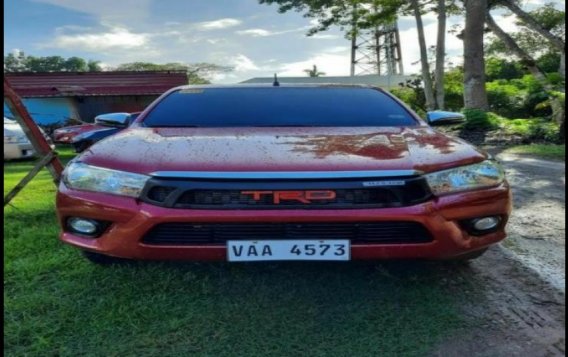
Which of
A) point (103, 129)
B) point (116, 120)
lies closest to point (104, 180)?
point (116, 120)

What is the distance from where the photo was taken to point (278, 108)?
3.68 m

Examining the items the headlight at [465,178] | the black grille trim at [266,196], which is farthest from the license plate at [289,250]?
the headlight at [465,178]

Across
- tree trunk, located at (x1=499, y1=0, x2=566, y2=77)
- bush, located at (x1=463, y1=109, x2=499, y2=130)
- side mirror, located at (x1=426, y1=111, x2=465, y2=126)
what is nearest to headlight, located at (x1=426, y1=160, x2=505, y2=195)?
side mirror, located at (x1=426, y1=111, x2=465, y2=126)

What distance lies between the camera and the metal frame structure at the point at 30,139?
3961mm

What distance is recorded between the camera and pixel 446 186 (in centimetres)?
244

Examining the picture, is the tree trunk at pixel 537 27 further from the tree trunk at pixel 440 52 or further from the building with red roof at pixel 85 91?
the building with red roof at pixel 85 91

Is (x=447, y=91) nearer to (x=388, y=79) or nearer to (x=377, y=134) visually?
(x=388, y=79)

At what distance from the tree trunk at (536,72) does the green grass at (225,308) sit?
839 cm

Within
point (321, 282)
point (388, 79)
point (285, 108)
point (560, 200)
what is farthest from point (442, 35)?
point (388, 79)

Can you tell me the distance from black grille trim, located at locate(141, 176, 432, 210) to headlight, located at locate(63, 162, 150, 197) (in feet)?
0.21

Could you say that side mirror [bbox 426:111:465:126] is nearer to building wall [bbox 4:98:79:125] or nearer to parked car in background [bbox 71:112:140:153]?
parked car in background [bbox 71:112:140:153]

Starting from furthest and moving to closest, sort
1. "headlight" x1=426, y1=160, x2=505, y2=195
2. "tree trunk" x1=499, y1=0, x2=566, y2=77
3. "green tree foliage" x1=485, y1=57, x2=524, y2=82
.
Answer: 1. "green tree foliage" x1=485, y1=57, x2=524, y2=82
2. "tree trunk" x1=499, y1=0, x2=566, y2=77
3. "headlight" x1=426, y1=160, x2=505, y2=195

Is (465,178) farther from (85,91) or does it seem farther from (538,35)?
(538,35)

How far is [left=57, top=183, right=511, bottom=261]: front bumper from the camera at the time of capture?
2312mm
